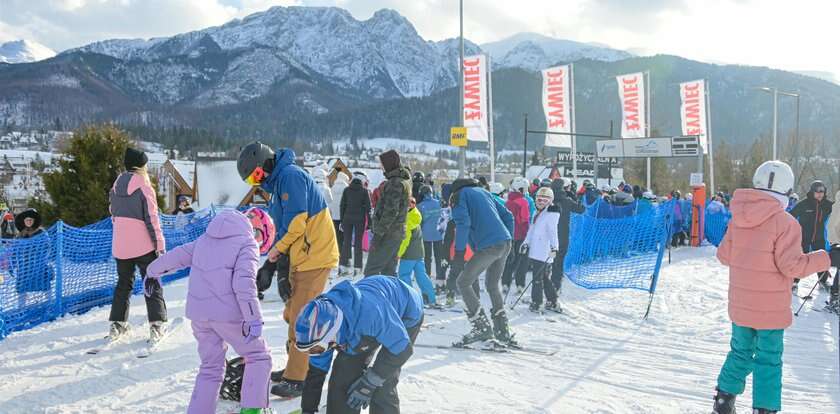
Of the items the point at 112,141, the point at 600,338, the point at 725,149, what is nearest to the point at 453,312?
the point at 600,338

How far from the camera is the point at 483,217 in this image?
18.4 feet

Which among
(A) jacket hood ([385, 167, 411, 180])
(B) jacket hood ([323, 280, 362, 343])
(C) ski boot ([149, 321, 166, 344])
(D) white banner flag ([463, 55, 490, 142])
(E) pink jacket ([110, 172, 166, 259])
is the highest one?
(D) white banner flag ([463, 55, 490, 142])

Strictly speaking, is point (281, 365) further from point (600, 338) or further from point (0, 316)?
point (600, 338)

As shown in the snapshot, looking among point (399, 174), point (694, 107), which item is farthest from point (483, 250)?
point (694, 107)

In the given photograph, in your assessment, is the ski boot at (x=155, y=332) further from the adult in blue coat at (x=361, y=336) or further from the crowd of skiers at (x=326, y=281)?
the adult in blue coat at (x=361, y=336)

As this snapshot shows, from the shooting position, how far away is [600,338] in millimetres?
6414

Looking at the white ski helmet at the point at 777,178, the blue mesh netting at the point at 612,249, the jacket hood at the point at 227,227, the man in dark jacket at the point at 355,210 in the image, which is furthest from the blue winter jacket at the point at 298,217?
the blue mesh netting at the point at 612,249

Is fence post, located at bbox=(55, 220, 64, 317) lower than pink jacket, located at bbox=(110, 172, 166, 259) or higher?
lower

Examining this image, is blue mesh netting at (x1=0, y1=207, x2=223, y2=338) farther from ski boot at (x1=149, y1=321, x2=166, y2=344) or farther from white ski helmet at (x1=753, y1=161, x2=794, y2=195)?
white ski helmet at (x1=753, y1=161, x2=794, y2=195)

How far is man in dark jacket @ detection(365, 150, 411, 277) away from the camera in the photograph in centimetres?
577

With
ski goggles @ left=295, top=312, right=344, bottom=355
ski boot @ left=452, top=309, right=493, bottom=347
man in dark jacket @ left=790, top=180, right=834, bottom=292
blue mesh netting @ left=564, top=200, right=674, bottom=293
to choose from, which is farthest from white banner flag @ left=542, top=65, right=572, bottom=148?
ski goggles @ left=295, top=312, right=344, bottom=355

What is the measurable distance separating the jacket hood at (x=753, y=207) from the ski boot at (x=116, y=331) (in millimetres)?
5344

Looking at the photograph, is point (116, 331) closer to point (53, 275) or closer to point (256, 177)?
point (53, 275)

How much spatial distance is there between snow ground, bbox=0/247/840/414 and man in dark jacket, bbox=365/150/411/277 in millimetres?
958
